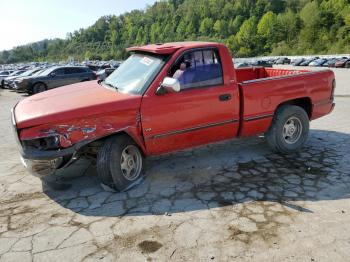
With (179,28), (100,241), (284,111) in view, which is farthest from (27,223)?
(179,28)

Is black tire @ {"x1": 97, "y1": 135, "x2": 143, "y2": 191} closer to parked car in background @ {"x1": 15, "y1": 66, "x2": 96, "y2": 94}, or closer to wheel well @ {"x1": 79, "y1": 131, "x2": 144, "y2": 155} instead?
wheel well @ {"x1": 79, "y1": 131, "x2": 144, "y2": 155}

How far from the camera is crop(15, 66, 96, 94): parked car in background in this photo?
55.1 ft

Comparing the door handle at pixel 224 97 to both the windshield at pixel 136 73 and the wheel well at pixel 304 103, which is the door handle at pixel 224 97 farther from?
the wheel well at pixel 304 103

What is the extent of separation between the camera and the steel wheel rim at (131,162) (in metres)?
4.70

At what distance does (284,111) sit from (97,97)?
123 inches

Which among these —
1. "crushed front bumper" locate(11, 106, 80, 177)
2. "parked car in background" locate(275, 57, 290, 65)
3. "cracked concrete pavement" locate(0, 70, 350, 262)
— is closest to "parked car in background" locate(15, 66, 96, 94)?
"cracked concrete pavement" locate(0, 70, 350, 262)

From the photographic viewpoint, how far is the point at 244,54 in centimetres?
10781

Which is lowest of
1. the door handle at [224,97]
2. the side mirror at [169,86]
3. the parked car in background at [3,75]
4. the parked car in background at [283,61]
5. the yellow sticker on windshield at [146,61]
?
the parked car in background at [283,61]

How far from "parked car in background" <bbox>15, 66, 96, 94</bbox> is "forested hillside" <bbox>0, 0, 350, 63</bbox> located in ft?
252

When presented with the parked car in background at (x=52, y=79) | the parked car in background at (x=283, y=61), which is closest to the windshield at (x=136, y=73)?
the parked car in background at (x=52, y=79)

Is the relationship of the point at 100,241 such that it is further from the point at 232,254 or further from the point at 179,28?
the point at 179,28

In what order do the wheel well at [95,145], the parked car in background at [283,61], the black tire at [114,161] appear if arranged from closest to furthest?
the black tire at [114,161], the wheel well at [95,145], the parked car in background at [283,61]

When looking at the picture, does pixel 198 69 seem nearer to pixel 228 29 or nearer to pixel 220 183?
pixel 220 183

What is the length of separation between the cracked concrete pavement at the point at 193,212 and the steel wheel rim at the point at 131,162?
0.76 ft
